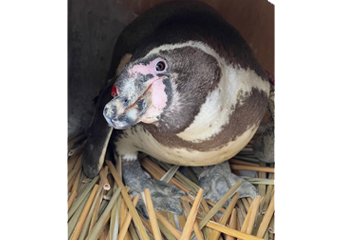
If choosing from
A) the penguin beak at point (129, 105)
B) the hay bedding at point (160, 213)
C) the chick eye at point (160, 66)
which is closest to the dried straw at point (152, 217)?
the hay bedding at point (160, 213)

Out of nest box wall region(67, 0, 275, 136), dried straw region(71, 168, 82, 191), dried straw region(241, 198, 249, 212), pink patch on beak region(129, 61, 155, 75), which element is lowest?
dried straw region(241, 198, 249, 212)

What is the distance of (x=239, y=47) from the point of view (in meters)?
1.01

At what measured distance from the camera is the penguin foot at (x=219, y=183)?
1144 millimetres

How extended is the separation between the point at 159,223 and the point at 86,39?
0.89 m

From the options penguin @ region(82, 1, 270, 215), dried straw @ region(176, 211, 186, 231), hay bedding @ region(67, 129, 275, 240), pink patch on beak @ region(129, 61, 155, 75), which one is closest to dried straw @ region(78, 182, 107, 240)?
hay bedding @ region(67, 129, 275, 240)

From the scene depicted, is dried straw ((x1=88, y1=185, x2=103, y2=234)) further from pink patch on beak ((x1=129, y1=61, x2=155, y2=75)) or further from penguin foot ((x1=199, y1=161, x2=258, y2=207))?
pink patch on beak ((x1=129, y1=61, x2=155, y2=75))

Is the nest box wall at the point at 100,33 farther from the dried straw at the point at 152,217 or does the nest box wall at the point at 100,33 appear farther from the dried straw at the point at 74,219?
the dried straw at the point at 152,217

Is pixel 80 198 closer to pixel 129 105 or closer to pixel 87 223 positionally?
pixel 87 223

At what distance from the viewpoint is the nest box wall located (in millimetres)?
1431

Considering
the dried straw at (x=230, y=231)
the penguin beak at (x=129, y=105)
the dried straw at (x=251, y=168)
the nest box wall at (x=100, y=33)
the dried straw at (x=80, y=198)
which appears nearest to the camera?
the penguin beak at (x=129, y=105)

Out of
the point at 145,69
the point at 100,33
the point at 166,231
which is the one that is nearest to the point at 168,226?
the point at 166,231

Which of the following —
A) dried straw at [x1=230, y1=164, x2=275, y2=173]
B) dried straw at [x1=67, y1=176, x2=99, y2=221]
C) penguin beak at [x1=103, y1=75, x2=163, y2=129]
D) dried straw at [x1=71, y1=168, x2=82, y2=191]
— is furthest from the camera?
dried straw at [x1=230, y1=164, x2=275, y2=173]
